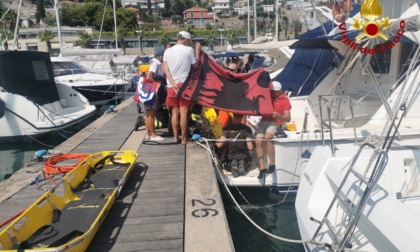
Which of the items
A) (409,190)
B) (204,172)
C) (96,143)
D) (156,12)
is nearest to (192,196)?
(204,172)

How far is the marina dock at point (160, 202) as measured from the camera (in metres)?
3.36

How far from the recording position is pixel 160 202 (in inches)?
163

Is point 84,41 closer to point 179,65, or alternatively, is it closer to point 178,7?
point 179,65

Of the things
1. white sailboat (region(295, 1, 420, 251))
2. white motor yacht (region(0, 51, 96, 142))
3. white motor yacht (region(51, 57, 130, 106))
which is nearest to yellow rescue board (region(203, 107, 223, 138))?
white sailboat (region(295, 1, 420, 251))

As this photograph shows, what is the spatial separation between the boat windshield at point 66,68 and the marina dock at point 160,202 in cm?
1034

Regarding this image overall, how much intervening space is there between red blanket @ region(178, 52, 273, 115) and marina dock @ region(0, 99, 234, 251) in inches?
34.3

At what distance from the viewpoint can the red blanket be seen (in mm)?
5754

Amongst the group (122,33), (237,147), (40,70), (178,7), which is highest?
(178,7)

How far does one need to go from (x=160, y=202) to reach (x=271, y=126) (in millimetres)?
2324

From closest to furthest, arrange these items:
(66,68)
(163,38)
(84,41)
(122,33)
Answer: (66,68)
(84,41)
(122,33)
(163,38)

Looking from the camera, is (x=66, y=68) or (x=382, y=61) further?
(x=66, y=68)

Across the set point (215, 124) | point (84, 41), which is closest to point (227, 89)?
point (215, 124)

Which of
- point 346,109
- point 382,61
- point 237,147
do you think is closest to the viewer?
point 237,147

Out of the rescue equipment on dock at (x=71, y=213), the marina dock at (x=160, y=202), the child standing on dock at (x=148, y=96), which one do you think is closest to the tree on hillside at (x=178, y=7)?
the child standing on dock at (x=148, y=96)
